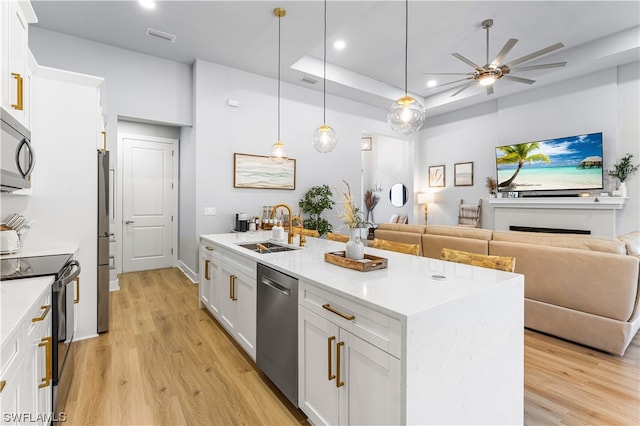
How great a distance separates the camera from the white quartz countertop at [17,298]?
1052 mm

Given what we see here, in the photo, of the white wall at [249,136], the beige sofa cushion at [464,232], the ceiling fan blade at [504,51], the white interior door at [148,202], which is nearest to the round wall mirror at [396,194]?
the white wall at [249,136]

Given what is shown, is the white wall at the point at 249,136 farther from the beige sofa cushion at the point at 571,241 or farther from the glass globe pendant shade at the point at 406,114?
the beige sofa cushion at the point at 571,241

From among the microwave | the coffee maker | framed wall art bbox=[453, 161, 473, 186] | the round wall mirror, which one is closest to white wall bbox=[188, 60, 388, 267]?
the coffee maker

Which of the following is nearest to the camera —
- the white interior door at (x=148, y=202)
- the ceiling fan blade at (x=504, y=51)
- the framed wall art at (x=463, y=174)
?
the ceiling fan blade at (x=504, y=51)

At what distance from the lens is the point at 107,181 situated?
2893mm

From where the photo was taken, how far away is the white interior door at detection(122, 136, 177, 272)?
516 centimetres

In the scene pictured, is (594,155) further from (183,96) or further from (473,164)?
(183,96)

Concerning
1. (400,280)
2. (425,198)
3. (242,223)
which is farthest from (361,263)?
(425,198)

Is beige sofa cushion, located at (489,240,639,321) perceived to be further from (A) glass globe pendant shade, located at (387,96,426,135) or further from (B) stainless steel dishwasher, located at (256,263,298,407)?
(B) stainless steel dishwasher, located at (256,263,298,407)

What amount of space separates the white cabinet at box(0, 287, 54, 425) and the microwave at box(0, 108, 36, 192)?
751 mm

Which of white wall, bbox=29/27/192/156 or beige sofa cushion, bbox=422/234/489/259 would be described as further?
white wall, bbox=29/27/192/156

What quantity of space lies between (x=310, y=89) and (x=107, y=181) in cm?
391

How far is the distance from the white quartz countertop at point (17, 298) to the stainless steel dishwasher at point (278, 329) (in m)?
1.16

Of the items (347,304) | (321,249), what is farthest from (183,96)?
(347,304)
